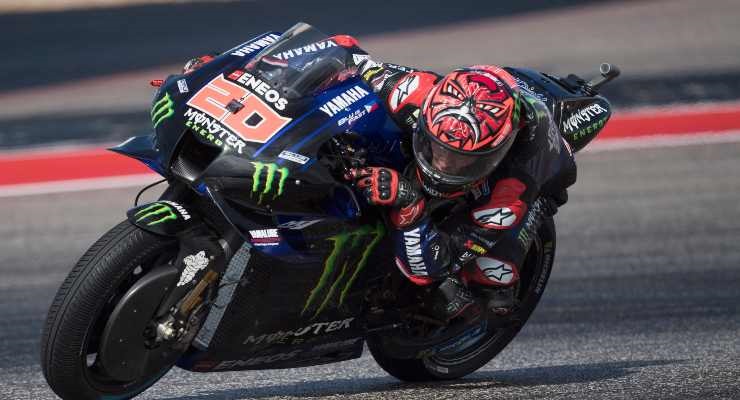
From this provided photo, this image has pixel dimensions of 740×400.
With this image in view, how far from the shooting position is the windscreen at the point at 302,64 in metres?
4.16

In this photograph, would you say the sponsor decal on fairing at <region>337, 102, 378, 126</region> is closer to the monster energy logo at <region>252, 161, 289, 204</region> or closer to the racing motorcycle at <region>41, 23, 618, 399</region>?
the racing motorcycle at <region>41, 23, 618, 399</region>

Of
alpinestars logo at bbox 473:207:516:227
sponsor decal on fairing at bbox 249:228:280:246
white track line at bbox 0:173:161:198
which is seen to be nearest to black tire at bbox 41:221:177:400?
sponsor decal on fairing at bbox 249:228:280:246

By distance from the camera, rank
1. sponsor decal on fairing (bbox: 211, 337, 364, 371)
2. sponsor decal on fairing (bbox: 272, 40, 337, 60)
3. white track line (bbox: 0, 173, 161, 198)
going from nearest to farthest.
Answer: sponsor decal on fairing (bbox: 272, 40, 337, 60)
sponsor decal on fairing (bbox: 211, 337, 364, 371)
white track line (bbox: 0, 173, 161, 198)

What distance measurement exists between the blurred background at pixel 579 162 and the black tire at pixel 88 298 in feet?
2.90

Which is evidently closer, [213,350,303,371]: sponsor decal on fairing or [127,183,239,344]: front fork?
[127,183,239,344]: front fork

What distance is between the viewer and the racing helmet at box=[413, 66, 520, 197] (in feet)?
13.6

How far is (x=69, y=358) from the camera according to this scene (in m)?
3.96

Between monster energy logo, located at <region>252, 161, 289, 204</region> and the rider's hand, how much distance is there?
310mm

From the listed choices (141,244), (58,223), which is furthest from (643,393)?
(58,223)

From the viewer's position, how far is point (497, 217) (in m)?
4.59

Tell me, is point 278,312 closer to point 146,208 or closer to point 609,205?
point 146,208

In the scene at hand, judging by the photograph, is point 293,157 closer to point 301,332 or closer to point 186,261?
point 186,261

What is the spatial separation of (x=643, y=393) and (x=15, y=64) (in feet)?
35.7

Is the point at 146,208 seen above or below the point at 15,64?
above
